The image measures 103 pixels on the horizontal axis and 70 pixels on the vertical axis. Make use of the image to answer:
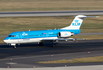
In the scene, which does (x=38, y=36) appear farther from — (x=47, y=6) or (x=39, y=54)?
(x=47, y=6)

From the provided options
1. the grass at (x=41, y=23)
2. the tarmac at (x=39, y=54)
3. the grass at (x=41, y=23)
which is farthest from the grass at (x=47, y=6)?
the tarmac at (x=39, y=54)

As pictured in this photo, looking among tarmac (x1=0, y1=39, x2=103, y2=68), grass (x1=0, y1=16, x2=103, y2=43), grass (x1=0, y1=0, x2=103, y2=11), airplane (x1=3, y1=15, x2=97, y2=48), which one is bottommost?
tarmac (x1=0, y1=39, x2=103, y2=68)

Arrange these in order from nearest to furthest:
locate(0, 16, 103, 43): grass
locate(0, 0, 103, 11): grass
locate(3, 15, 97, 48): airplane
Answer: locate(3, 15, 97, 48): airplane → locate(0, 16, 103, 43): grass → locate(0, 0, 103, 11): grass

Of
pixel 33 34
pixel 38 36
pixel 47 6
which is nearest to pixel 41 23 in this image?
pixel 38 36

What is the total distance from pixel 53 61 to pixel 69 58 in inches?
132

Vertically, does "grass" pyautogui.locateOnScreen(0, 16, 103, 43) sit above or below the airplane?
above

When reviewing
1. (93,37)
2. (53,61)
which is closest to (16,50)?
(53,61)

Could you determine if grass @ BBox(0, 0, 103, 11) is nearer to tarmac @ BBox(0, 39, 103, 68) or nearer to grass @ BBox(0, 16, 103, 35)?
grass @ BBox(0, 16, 103, 35)

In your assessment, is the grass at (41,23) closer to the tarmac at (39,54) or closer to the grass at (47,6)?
the tarmac at (39,54)

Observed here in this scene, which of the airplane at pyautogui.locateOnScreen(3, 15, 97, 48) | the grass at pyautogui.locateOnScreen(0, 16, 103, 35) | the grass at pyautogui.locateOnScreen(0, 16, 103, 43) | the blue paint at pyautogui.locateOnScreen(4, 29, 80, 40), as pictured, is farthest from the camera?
the grass at pyautogui.locateOnScreen(0, 16, 103, 35)

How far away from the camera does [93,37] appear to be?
60.1m

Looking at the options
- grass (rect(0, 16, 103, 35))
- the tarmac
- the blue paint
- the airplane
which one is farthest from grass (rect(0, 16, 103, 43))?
the tarmac

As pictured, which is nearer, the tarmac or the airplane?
the tarmac

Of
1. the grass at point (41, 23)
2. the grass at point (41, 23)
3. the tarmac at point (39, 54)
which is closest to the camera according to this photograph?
the tarmac at point (39, 54)
